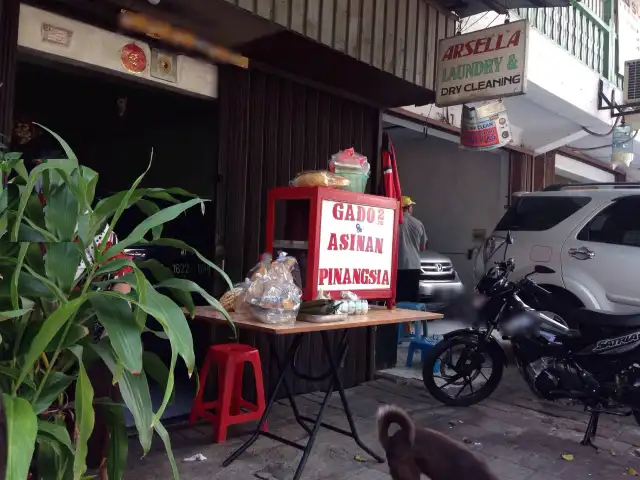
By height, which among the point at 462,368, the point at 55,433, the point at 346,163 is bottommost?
the point at 462,368

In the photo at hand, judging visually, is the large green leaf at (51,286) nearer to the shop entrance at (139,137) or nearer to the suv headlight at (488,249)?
the shop entrance at (139,137)

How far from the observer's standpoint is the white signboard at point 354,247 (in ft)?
11.0

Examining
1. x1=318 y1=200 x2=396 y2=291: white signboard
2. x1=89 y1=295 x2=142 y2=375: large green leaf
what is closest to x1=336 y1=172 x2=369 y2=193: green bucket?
x1=318 y1=200 x2=396 y2=291: white signboard

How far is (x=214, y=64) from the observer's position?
420 cm

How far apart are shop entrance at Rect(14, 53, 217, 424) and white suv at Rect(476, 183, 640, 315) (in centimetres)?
336

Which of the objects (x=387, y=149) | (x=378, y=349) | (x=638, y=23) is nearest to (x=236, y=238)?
(x=387, y=149)

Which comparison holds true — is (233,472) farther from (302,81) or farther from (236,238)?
(302,81)

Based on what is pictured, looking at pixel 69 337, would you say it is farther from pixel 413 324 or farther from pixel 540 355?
pixel 413 324

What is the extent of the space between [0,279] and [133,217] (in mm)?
3521

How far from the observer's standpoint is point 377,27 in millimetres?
4297

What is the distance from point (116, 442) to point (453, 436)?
9.07 feet

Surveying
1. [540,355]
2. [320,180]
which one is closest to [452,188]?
[540,355]

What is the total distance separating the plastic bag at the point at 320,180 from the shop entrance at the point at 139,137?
3.36 feet

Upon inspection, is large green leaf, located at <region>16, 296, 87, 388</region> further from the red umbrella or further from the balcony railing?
the balcony railing
